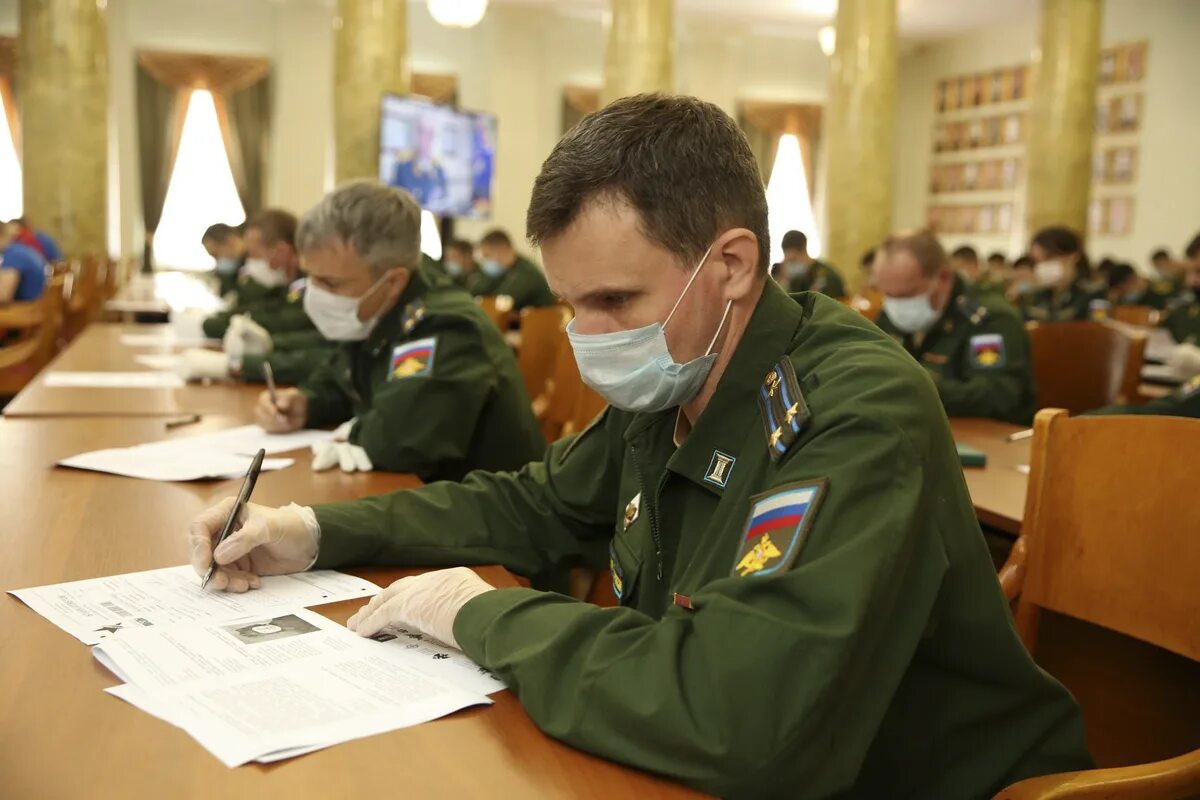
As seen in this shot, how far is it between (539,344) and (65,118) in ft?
22.7

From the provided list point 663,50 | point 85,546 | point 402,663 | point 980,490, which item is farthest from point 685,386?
point 663,50

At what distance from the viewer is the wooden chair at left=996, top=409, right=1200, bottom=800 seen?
128 centimetres

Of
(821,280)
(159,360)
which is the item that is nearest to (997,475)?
(159,360)

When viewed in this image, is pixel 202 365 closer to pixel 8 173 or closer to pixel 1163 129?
pixel 8 173

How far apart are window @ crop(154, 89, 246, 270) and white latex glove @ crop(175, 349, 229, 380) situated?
10525 mm

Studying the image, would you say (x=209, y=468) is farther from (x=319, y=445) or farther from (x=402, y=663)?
(x=402, y=663)

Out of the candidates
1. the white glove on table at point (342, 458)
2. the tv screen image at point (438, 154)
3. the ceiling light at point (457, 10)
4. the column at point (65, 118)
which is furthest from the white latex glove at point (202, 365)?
the ceiling light at point (457, 10)

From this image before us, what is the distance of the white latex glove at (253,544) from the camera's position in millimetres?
1213

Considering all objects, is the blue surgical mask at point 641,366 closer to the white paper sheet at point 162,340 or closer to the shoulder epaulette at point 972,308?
the shoulder epaulette at point 972,308

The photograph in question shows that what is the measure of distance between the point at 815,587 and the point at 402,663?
15.9 inches

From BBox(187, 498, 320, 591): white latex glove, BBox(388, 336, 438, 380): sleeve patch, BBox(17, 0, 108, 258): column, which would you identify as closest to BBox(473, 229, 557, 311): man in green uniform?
BBox(17, 0, 108, 258): column

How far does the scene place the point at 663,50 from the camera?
9.16 m

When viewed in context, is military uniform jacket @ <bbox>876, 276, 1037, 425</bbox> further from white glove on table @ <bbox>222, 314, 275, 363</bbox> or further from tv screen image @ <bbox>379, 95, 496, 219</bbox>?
tv screen image @ <bbox>379, 95, 496, 219</bbox>

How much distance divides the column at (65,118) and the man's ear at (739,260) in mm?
9028
